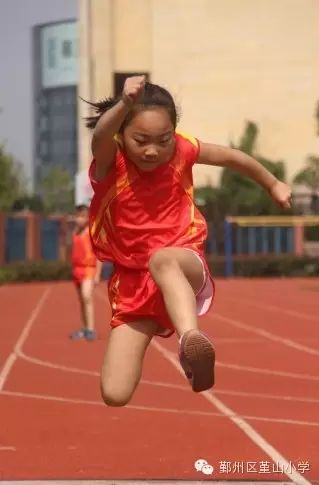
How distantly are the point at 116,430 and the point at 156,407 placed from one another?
3.35ft

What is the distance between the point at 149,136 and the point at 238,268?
29.7 metres

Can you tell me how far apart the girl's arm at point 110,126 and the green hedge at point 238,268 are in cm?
2788

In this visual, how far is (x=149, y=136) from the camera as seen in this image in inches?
186

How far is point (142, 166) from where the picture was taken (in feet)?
15.9

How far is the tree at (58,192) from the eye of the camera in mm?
95750

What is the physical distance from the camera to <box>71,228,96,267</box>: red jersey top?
535 inches

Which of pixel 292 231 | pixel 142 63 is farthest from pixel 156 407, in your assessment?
pixel 142 63

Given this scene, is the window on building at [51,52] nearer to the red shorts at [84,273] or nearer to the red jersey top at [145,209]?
the red shorts at [84,273]

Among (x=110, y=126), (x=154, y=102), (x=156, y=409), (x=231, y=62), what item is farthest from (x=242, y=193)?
(x=110, y=126)

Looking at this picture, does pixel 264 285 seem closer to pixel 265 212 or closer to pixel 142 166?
pixel 265 212

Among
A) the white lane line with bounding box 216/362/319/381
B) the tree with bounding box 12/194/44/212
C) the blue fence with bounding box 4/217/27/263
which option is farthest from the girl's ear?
the tree with bounding box 12/194/44/212

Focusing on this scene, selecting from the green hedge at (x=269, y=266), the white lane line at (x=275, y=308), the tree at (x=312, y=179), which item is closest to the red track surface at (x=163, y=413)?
the white lane line at (x=275, y=308)

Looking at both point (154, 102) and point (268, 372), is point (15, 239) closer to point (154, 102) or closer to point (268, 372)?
point (268, 372)

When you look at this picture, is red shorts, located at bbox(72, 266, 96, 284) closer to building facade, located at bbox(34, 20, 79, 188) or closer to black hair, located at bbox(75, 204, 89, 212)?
black hair, located at bbox(75, 204, 89, 212)
